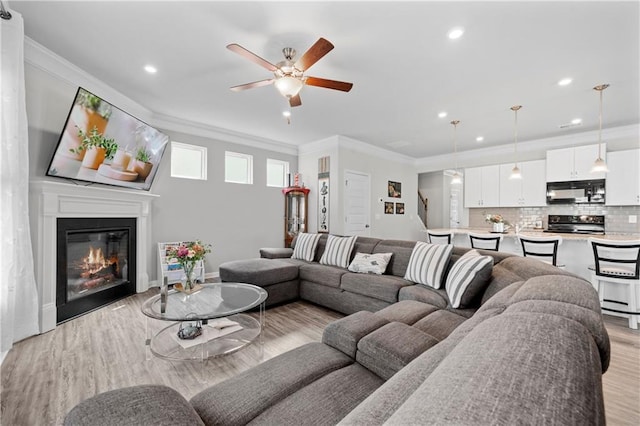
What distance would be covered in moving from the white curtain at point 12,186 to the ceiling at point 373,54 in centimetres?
39

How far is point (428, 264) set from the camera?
275 centimetres

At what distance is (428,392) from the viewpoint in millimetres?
523

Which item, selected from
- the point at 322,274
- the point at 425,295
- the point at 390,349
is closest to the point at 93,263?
the point at 322,274

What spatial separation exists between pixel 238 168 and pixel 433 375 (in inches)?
212

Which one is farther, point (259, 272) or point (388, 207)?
point (388, 207)

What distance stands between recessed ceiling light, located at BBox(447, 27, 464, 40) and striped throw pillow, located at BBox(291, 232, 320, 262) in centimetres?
294

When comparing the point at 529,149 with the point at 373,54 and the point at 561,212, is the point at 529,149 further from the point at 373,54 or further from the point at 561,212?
the point at 373,54

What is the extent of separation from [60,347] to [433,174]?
28.3 ft

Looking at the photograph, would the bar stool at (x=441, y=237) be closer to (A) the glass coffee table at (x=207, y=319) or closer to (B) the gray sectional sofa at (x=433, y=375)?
(B) the gray sectional sofa at (x=433, y=375)

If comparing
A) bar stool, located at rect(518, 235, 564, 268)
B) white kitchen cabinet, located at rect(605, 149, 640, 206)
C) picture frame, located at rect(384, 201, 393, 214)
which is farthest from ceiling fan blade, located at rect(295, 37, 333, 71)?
white kitchen cabinet, located at rect(605, 149, 640, 206)

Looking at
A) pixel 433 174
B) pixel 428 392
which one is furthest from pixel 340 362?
pixel 433 174

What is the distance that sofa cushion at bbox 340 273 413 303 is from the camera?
9.07ft

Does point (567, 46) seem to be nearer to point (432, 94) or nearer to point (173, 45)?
point (432, 94)

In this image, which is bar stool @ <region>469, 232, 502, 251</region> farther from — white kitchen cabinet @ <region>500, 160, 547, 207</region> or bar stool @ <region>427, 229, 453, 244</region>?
white kitchen cabinet @ <region>500, 160, 547, 207</region>
